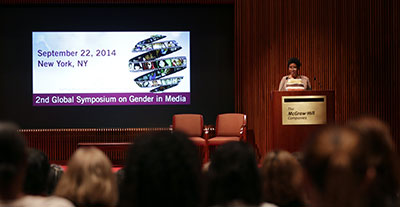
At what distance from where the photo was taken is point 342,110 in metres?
7.91

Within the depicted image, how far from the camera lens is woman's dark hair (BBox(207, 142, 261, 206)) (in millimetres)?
1726

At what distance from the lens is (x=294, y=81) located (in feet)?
20.7

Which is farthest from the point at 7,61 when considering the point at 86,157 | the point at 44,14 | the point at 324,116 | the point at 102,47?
the point at 86,157

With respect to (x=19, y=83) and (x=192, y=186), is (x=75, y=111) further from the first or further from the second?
(x=192, y=186)

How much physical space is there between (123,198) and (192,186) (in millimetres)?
263

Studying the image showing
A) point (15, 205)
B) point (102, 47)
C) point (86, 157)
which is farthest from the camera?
point (102, 47)

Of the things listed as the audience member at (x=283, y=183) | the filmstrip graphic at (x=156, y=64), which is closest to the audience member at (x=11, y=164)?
the audience member at (x=283, y=183)

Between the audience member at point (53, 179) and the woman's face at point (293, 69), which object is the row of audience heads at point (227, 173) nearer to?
the audience member at point (53, 179)

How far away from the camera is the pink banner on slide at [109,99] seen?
27.1 feet

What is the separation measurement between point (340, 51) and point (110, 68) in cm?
436

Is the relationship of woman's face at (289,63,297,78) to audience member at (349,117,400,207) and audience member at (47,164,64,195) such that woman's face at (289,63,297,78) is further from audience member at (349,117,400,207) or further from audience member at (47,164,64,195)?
audience member at (349,117,400,207)

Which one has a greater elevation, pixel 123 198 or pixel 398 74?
pixel 398 74

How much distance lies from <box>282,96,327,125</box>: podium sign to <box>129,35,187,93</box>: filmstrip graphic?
2.99m

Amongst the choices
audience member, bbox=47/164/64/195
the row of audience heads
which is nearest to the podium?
audience member, bbox=47/164/64/195
